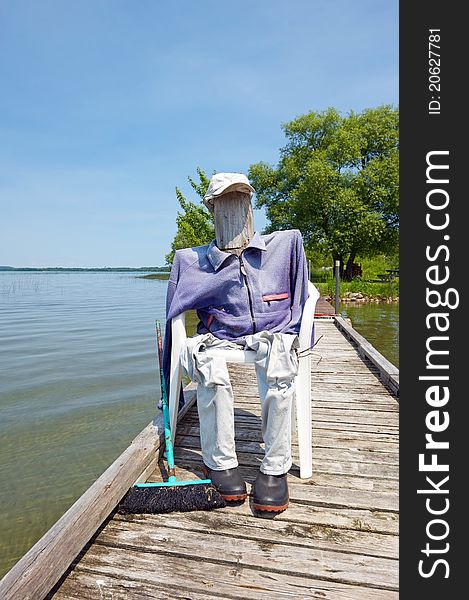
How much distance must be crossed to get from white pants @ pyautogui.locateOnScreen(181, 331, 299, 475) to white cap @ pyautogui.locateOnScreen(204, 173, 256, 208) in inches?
33.3

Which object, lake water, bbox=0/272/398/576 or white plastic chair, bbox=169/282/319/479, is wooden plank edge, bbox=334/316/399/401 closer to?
white plastic chair, bbox=169/282/319/479

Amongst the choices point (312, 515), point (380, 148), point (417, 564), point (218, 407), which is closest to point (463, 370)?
point (417, 564)

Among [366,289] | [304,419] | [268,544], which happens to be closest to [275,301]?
[304,419]

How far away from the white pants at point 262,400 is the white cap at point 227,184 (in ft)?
2.78

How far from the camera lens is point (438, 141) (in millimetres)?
1549

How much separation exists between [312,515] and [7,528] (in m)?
2.46

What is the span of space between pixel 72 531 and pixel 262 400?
1.00 meters

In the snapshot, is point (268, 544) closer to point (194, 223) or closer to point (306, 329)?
point (306, 329)

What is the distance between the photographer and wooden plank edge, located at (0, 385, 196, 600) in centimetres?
141

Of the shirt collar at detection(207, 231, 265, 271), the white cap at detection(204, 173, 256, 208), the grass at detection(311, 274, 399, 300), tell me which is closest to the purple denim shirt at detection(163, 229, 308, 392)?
the shirt collar at detection(207, 231, 265, 271)

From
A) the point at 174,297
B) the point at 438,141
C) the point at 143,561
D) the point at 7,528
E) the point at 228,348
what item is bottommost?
the point at 7,528

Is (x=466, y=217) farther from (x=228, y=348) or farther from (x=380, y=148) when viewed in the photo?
(x=380, y=148)

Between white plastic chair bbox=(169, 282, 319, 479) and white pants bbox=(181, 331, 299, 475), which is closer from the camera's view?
white pants bbox=(181, 331, 299, 475)

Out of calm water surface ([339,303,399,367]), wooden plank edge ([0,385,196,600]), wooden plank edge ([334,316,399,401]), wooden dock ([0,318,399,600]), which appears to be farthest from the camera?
calm water surface ([339,303,399,367])
